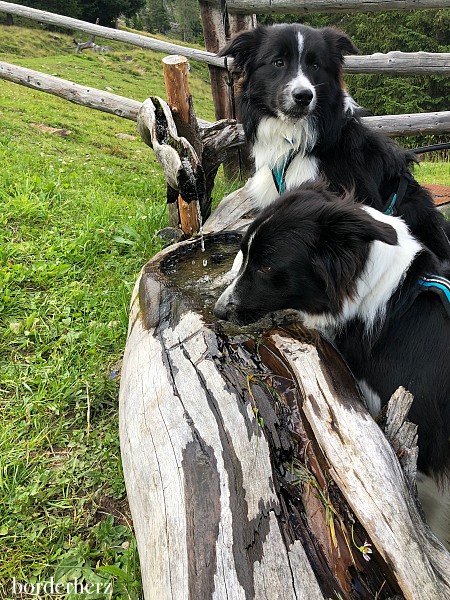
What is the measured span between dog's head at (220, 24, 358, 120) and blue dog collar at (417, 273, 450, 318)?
184 centimetres

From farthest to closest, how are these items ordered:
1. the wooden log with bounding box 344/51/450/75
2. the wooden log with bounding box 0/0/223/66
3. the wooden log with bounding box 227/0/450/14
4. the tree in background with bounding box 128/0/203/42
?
the tree in background with bounding box 128/0/203/42 < the wooden log with bounding box 0/0/223/66 < the wooden log with bounding box 344/51/450/75 < the wooden log with bounding box 227/0/450/14

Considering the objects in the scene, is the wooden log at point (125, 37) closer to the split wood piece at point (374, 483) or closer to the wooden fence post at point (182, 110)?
the wooden fence post at point (182, 110)

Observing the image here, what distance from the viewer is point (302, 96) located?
3715mm

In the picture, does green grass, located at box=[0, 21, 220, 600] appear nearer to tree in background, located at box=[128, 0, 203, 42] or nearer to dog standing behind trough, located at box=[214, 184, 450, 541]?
dog standing behind trough, located at box=[214, 184, 450, 541]

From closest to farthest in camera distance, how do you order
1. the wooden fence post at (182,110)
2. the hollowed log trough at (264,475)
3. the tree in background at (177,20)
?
1. the hollowed log trough at (264,475)
2. the wooden fence post at (182,110)
3. the tree in background at (177,20)

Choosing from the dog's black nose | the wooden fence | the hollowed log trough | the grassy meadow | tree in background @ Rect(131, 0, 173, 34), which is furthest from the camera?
tree in background @ Rect(131, 0, 173, 34)

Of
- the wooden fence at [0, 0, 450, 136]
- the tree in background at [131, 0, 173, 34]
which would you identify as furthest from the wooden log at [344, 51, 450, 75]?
the tree in background at [131, 0, 173, 34]

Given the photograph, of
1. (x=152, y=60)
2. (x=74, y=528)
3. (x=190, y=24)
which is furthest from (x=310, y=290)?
(x=190, y=24)

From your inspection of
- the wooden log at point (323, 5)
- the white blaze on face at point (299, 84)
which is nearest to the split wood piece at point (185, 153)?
the white blaze on face at point (299, 84)

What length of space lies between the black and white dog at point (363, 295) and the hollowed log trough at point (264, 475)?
21 cm

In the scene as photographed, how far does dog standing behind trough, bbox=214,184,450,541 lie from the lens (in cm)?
245

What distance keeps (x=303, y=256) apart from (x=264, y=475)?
45.1 inches

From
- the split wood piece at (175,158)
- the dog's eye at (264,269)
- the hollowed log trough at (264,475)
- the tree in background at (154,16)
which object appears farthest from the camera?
the tree in background at (154,16)

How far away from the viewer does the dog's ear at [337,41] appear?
12.8 ft
